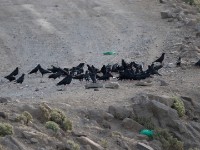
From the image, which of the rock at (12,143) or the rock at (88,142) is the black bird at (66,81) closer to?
the rock at (88,142)

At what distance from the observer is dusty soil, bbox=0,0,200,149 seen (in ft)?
67.8

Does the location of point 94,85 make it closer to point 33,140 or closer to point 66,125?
point 66,125

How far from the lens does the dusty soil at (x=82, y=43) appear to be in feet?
67.8

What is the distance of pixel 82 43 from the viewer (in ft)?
101

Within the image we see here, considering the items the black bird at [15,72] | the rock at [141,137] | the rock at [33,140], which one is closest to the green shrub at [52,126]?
the rock at [33,140]

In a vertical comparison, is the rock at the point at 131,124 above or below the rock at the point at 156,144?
above

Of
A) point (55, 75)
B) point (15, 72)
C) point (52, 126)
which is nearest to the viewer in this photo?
point (52, 126)

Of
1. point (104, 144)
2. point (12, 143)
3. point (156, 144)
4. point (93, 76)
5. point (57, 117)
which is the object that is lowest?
point (156, 144)

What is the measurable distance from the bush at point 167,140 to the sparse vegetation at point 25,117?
11.4 feet

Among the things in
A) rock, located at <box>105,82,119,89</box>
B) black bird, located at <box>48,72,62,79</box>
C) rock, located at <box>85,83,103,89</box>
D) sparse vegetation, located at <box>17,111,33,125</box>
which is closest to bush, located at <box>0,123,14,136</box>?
sparse vegetation, located at <box>17,111,33,125</box>

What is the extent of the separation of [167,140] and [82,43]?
1283cm

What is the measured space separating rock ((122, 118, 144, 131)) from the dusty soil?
690 mm

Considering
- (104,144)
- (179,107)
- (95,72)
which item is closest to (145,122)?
(179,107)

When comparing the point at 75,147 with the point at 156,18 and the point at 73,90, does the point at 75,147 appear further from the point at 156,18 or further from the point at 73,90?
the point at 156,18
